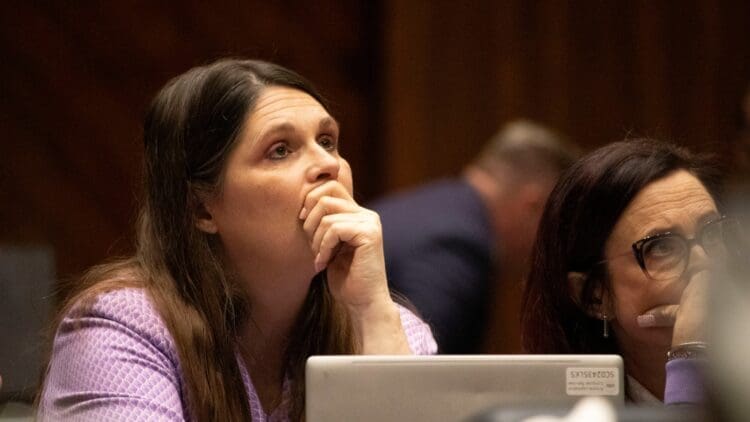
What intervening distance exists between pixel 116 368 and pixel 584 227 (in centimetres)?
79

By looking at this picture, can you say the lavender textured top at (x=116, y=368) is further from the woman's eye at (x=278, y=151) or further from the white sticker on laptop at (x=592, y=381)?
the white sticker on laptop at (x=592, y=381)

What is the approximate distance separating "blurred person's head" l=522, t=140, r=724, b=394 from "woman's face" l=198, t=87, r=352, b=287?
0.38 metres

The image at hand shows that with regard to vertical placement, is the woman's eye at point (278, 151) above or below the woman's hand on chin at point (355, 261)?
above

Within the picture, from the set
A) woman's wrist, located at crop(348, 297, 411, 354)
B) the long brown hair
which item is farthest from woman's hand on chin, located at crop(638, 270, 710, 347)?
the long brown hair

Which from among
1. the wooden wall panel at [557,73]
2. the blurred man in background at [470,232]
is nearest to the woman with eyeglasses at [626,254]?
the blurred man in background at [470,232]

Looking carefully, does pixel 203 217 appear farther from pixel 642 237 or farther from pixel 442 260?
pixel 442 260

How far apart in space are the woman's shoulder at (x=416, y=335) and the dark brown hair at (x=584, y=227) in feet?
0.56

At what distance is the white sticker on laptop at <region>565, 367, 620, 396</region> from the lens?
1.36m

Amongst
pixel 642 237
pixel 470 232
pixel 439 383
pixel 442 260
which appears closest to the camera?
pixel 439 383

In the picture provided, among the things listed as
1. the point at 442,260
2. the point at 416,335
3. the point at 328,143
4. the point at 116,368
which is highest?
the point at 328,143

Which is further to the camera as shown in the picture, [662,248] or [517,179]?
[517,179]

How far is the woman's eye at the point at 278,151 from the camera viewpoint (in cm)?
191

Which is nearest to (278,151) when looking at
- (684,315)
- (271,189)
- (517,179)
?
(271,189)

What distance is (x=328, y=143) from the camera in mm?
2000
